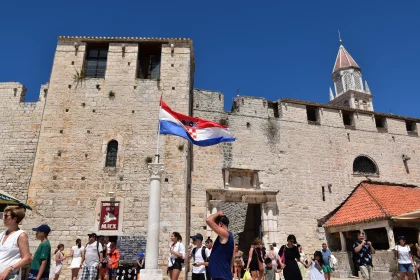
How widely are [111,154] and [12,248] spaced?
1084cm

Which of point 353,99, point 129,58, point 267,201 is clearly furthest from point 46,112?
point 353,99

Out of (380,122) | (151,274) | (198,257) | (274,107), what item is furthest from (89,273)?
(380,122)

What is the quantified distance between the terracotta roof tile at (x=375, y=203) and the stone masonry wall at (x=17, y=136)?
14950 millimetres

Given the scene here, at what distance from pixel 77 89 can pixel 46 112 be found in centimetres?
174

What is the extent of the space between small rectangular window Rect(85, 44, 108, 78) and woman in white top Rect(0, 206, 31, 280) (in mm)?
12965

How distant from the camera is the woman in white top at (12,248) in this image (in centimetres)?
352

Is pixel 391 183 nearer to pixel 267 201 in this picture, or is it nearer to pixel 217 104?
pixel 267 201

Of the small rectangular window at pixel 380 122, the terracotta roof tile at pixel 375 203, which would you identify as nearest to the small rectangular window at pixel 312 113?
the small rectangular window at pixel 380 122

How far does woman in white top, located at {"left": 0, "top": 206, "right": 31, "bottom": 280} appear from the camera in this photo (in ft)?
11.5

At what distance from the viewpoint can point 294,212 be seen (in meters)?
16.4

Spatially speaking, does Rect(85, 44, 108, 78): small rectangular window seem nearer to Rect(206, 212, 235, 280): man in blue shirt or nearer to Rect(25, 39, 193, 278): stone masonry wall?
Rect(25, 39, 193, 278): stone masonry wall

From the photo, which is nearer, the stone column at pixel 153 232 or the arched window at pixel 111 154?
the stone column at pixel 153 232

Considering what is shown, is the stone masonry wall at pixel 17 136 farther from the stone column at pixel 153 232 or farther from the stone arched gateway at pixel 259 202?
the stone arched gateway at pixel 259 202

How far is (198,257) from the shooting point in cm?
730
